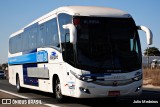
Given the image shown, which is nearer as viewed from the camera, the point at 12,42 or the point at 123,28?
the point at 123,28

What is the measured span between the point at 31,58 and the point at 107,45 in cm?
757

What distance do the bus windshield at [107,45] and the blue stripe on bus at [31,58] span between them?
4349 millimetres

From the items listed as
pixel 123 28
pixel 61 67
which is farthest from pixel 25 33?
pixel 123 28

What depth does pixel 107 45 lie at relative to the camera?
13898 millimetres

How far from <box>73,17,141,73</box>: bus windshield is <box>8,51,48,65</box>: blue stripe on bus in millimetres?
4349

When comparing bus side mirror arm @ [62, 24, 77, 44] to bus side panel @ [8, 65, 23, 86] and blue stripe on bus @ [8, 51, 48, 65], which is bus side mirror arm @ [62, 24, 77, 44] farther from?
bus side panel @ [8, 65, 23, 86]

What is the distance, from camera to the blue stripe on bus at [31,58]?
18280mm

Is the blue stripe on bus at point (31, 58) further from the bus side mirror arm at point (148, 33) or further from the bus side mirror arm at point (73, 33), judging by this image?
the bus side mirror arm at point (148, 33)

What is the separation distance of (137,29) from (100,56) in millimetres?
1970

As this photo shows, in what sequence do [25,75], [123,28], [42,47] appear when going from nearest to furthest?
1. [123,28]
2. [42,47]
3. [25,75]

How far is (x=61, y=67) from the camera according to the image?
1538 centimetres

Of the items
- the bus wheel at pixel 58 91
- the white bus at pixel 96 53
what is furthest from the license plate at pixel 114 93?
the bus wheel at pixel 58 91

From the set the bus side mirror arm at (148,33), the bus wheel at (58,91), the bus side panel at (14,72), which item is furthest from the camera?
the bus side panel at (14,72)

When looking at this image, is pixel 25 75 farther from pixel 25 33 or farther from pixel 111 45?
pixel 111 45
